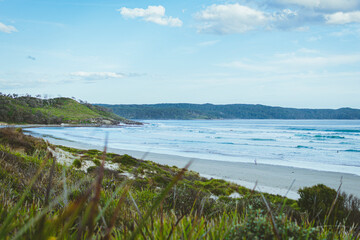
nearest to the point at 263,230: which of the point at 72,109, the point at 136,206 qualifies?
the point at 136,206

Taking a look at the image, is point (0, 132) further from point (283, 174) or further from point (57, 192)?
point (283, 174)

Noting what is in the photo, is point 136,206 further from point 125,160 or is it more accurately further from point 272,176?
point 272,176

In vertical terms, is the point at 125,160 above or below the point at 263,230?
below

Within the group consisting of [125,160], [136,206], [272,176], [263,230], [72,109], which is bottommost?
[272,176]

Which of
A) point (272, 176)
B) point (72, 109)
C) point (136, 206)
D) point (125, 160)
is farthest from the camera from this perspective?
point (72, 109)

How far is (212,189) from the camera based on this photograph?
12625 millimetres

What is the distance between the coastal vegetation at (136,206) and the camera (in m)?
0.94

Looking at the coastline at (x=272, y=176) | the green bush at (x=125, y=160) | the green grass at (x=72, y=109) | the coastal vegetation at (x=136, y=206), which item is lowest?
the coastline at (x=272, y=176)

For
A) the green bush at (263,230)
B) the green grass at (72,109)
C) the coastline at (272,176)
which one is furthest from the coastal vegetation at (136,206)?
the green grass at (72,109)

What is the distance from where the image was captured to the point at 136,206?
1.33m

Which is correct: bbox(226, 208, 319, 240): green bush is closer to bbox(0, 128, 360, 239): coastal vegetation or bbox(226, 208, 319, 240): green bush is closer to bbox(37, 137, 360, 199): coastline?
bbox(0, 128, 360, 239): coastal vegetation

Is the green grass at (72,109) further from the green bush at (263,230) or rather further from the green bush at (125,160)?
the green bush at (263,230)

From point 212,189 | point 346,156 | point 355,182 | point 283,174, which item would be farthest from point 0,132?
point 346,156

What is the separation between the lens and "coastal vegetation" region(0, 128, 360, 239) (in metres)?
0.94
